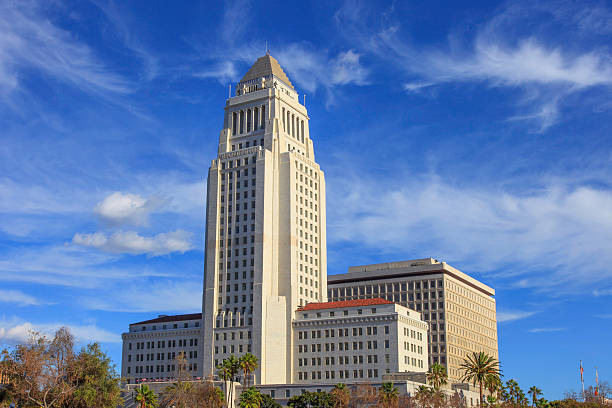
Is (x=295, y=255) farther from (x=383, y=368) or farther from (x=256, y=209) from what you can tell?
(x=383, y=368)

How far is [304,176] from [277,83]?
79.8ft

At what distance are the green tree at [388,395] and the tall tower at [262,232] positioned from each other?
125 ft

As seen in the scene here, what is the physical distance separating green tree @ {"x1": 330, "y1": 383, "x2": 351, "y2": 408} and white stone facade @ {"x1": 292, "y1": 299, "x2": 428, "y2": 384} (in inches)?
923

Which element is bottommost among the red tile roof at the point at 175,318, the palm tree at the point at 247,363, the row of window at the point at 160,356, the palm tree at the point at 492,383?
the palm tree at the point at 492,383

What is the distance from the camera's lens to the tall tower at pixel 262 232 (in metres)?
158

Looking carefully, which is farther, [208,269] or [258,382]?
[208,269]

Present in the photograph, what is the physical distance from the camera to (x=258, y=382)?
151 metres

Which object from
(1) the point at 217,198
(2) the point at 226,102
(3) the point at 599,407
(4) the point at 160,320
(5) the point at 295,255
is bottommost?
(3) the point at 599,407

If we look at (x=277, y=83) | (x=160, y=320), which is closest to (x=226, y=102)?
(x=277, y=83)

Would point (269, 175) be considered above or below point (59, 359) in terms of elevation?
above

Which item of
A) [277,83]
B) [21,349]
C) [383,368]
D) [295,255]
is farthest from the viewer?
[277,83]

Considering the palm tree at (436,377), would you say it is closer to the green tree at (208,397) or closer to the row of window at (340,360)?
the row of window at (340,360)

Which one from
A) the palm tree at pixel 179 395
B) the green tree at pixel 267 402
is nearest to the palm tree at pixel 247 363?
the green tree at pixel 267 402

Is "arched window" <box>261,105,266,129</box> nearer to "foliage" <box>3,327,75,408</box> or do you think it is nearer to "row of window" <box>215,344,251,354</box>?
"row of window" <box>215,344,251,354</box>
